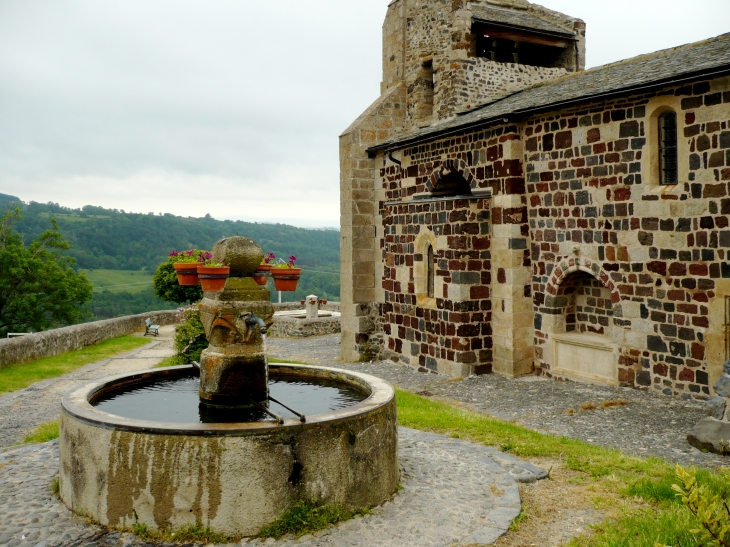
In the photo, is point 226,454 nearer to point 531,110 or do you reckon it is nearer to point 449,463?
point 449,463

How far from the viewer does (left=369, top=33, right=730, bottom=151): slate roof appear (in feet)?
30.8

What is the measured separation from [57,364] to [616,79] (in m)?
13.7

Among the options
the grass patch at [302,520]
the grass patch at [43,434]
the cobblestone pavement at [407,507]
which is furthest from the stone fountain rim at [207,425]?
the grass patch at [43,434]

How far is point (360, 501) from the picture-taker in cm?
548

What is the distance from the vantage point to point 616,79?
11070mm

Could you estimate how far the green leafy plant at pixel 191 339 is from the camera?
1338cm

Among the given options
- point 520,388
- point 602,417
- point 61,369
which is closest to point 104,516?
point 602,417

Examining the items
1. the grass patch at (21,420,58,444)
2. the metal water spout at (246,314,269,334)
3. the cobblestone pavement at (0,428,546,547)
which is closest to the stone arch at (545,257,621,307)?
the cobblestone pavement at (0,428,546,547)

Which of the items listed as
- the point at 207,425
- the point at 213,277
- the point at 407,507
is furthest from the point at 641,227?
the point at 207,425

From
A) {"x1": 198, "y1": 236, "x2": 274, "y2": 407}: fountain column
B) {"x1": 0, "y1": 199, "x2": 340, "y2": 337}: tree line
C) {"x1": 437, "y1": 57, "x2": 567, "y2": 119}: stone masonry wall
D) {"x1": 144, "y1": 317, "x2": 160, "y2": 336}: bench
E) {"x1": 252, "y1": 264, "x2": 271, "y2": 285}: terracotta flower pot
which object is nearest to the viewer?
{"x1": 198, "y1": 236, "x2": 274, "y2": 407}: fountain column

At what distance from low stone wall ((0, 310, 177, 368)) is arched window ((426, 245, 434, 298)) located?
9.59 metres

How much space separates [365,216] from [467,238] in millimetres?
4314

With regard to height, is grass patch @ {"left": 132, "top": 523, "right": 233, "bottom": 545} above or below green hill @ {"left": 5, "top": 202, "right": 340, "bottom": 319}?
below

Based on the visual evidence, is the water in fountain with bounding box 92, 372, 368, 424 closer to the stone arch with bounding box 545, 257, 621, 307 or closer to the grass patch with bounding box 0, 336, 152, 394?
the stone arch with bounding box 545, 257, 621, 307
